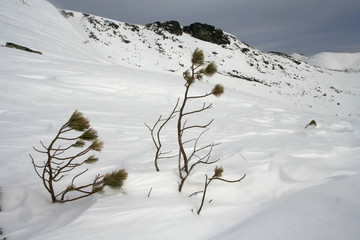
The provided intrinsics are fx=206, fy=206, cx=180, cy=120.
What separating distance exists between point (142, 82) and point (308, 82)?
24.7m

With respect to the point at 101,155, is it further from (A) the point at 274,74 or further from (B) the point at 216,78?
(A) the point at 274,74

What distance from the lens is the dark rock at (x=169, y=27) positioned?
3136cm

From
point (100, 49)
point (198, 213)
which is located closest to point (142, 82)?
point (198, 213)

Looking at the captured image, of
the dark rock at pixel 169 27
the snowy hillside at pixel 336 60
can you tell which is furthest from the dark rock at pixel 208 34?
the snowy hillside at pixel 336 60

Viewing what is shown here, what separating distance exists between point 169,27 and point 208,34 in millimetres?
6426

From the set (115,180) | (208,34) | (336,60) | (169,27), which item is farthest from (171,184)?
(336,60)

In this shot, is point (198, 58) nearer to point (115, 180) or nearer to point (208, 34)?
point (115, 180)

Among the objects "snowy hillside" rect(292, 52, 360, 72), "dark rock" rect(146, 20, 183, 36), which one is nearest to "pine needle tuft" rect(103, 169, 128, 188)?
"dark rock" rect(146, 20, 183, 36)

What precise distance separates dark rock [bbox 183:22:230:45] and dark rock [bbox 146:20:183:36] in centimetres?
293

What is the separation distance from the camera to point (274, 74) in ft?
84.0

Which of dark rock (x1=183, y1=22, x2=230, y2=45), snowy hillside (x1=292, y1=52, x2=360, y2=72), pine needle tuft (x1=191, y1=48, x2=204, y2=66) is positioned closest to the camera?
pine needle tuft (x1=191, y1=48, x2=204, y2=66)

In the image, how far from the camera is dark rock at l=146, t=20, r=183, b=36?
103 feet

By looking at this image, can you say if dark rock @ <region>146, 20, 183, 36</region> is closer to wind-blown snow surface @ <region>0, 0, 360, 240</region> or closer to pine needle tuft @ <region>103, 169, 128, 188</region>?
wind-blown snow surface @ <region>0, 0, 360, 240</region>

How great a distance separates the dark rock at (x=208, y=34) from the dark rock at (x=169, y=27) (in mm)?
2930
